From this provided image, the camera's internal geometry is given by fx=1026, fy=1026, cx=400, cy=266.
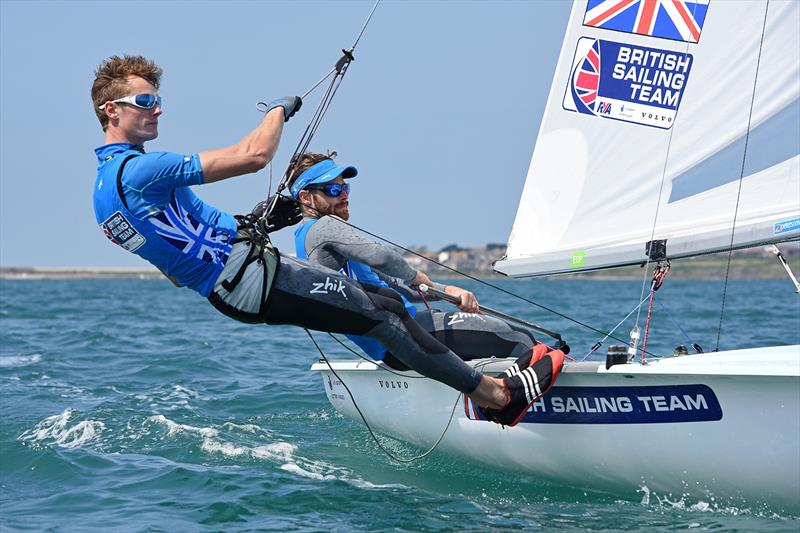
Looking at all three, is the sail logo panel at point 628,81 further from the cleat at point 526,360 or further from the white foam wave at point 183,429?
the white foam wave at point 183,429

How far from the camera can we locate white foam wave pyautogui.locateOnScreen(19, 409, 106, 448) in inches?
251

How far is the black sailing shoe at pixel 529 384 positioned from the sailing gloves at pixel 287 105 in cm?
171

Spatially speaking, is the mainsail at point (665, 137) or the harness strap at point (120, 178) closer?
the harness strap at point (120, 178)

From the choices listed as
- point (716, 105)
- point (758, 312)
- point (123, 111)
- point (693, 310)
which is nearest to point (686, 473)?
point (716, 105)

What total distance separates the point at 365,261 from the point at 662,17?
214cm

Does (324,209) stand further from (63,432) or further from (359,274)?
(63,432)

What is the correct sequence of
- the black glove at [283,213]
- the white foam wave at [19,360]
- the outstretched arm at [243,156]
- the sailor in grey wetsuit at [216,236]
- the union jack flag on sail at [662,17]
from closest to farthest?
the outstretched arm at [243,156] < the sailor in grey wetsuit at [216,236] < the black glove at [283,213] < the union jack flag on sail at [662,17] < the white foam wave at [19,360]

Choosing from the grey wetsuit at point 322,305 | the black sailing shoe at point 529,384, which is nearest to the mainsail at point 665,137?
the black sailing shoe at point 529,384

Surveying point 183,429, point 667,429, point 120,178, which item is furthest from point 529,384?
point 183,429

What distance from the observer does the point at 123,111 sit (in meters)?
4.24

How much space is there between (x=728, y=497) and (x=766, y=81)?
7.30 feet

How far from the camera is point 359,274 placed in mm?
5582

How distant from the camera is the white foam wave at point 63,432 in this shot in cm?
638

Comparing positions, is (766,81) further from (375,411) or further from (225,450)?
(225,450)
